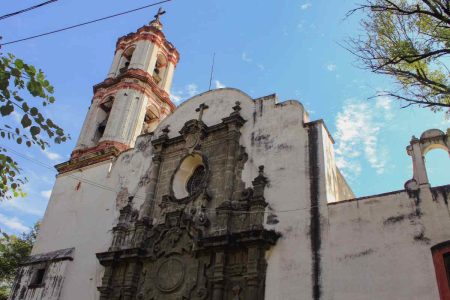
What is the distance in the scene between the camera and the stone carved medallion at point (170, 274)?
37.4 feet

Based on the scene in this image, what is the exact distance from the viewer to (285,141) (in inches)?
476

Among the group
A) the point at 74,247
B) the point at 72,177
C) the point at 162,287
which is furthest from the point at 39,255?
the point at 162,287

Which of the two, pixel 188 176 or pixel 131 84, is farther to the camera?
pixel 131 84

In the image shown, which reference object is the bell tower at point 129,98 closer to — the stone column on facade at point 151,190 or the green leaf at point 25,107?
the stone column on facade at point 151,190

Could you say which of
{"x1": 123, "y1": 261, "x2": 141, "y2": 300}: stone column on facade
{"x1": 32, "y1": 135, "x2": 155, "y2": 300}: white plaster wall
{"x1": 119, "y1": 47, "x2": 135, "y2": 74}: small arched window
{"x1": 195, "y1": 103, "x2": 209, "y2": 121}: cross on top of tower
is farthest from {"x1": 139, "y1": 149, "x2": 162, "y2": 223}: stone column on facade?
{"x1": 119, "y1": 47, "x2": 135, "y2": 74}: small arched window

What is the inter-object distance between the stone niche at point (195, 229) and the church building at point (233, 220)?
0.04 m

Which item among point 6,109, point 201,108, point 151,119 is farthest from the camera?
point 151,119

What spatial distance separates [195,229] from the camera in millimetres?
11852

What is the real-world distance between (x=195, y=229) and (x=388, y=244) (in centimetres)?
486

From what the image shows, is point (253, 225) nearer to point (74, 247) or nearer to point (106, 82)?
point (74, 247)

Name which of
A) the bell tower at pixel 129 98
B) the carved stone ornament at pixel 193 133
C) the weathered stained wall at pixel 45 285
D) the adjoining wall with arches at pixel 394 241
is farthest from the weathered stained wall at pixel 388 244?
the bell tower at pixel 129 98

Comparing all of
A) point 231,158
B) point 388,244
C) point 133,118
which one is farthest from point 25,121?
point 133,118

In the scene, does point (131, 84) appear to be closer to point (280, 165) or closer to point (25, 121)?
point (280, 165)

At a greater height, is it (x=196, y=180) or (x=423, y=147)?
(x=196, y=180)
